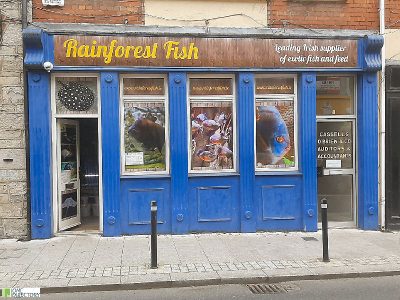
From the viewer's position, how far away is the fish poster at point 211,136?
9133 millimetres

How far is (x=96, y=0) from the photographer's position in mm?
8711

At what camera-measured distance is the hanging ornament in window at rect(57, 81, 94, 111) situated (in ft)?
28.8

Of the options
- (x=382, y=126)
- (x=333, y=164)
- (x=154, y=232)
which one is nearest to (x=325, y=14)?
(x=382, y=126)

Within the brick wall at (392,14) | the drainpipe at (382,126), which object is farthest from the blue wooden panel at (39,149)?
the brick wall at (392,14)

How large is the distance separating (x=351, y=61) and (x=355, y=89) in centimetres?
67

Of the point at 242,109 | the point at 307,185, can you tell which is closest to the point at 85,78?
the point at 242,109

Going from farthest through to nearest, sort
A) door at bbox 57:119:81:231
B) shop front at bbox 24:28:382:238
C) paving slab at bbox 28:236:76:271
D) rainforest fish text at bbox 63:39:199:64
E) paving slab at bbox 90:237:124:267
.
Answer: door at bbox 57:119:81:231, shop front at bbox 24:28:382:238, rainforest fish text at bbox 63:39:199:64, paving slab at bbox 90:237:124:267, paving slab at bbox 28:236:76:271

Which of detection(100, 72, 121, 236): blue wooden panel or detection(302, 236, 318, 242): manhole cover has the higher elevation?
detection(100, 72, 121, 236): blue wooden panel

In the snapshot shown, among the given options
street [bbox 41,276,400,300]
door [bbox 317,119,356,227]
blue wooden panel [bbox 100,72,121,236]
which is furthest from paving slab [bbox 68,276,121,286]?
door [bbox 317,119,356,227]

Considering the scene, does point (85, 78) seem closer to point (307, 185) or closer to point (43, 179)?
point (43, 179)

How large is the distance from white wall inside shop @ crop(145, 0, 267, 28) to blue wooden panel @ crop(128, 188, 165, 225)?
10.9 ft

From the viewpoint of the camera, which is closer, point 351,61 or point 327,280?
point 327,280

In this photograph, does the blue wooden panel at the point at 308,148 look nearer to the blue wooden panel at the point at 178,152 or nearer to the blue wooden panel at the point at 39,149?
the blue wooden panel at the point at 178,152

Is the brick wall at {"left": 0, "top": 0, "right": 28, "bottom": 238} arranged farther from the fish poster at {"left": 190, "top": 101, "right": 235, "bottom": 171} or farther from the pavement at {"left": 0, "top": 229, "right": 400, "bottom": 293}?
the fish poster at {"left": 190, "top": 101, "right": 235, "bottom": 171}
